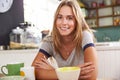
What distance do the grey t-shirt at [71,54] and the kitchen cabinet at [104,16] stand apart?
4.00m

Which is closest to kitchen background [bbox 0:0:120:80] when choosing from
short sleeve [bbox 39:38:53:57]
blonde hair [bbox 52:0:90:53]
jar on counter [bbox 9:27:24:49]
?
jar on counter [bbox 9:27:24:49]

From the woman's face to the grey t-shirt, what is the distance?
0.12 meters

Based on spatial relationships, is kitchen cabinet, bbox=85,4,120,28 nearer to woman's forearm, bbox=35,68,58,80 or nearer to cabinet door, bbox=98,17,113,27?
cabinet door, bbox=98,17,113,27

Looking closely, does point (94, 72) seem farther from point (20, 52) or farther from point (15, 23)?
point (15, 23)

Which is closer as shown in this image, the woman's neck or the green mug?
the green mug

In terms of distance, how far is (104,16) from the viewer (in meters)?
5.44

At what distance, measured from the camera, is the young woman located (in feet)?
4.50

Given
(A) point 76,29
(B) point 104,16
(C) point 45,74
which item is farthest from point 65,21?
(B) point 104,16

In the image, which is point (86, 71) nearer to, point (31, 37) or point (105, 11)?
point (31, 37)

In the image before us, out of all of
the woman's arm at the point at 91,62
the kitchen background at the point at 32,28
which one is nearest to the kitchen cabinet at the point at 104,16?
the kitchen background at the point at 32,28

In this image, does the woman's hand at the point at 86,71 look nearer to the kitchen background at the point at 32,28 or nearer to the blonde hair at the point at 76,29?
the kitchen background at the point at 32,28

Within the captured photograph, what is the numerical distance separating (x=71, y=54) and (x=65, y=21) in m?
0.24

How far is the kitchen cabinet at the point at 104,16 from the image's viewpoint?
5.32 meters

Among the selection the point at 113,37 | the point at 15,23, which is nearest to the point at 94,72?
the point at 15,23
